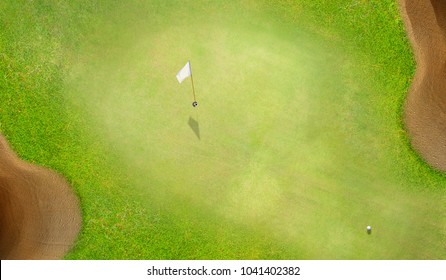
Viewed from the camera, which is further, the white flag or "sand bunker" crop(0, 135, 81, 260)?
"sand bunker" crop(0, 135, 81, 260)

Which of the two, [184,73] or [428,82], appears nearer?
[184,73]

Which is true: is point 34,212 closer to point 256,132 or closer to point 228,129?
point 228,129

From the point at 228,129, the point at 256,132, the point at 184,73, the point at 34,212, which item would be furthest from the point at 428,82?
the point at 34,212

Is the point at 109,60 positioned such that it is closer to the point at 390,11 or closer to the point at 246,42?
the point at 246,42

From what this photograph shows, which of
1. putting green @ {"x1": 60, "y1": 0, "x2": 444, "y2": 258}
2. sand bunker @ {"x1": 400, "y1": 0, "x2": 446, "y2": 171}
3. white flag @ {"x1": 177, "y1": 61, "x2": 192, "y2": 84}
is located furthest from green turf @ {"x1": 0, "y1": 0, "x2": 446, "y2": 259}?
white flag @ {"x1": 177, "y1": 61, "x2": 192, "y2": 84}

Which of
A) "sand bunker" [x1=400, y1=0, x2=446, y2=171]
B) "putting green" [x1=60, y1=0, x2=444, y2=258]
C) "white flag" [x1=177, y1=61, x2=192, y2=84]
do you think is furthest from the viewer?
"sand bunker" [x1=400, y1=0, x2=446, y2=171]

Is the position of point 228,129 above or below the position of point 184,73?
below

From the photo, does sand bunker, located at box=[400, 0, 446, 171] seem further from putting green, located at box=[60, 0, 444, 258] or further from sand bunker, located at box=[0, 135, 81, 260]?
sand bunker, located at box=[0, 135, 81, 260]

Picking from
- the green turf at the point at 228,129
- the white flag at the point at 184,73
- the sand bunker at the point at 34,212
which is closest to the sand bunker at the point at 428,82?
the green turf at the point at 228,129
